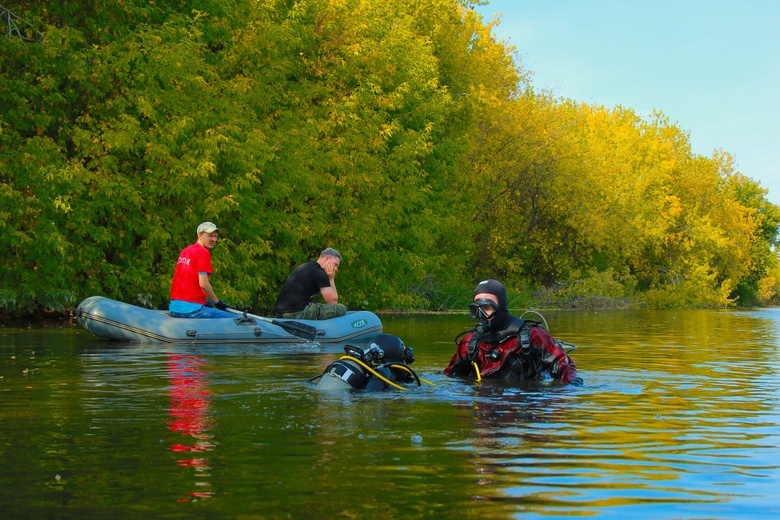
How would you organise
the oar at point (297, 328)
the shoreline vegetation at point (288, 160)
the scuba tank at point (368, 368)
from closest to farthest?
the scuba tank at point (368, 368) → the oar at point (297, 328) → the shoreline vegetation at point (288, 160)

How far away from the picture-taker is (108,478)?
21.0 feet

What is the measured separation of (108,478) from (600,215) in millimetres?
50839

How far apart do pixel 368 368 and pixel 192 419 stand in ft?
6.98

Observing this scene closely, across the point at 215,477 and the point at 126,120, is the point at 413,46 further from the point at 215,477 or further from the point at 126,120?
the point at 215,477

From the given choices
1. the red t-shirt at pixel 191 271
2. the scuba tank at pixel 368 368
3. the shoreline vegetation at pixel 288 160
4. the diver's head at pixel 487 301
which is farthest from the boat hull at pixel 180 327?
the diver's head at pixel 487 301

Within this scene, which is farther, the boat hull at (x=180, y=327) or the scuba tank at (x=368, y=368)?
the boat hull at (x=180, y=327)

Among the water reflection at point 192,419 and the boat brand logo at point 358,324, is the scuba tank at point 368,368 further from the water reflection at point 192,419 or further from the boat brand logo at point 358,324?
the boat brand logo at point 358,324

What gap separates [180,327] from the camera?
1772 centimetres

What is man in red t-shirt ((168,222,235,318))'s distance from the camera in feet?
58.3

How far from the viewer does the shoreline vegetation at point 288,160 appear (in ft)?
81.6

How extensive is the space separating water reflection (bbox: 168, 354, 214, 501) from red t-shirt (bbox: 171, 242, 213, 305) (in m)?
3.67

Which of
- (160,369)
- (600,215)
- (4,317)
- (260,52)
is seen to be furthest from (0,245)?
(600,215)

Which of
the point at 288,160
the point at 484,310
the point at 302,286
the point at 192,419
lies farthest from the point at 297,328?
the point at 288,160

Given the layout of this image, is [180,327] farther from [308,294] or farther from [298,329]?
[308,294]
